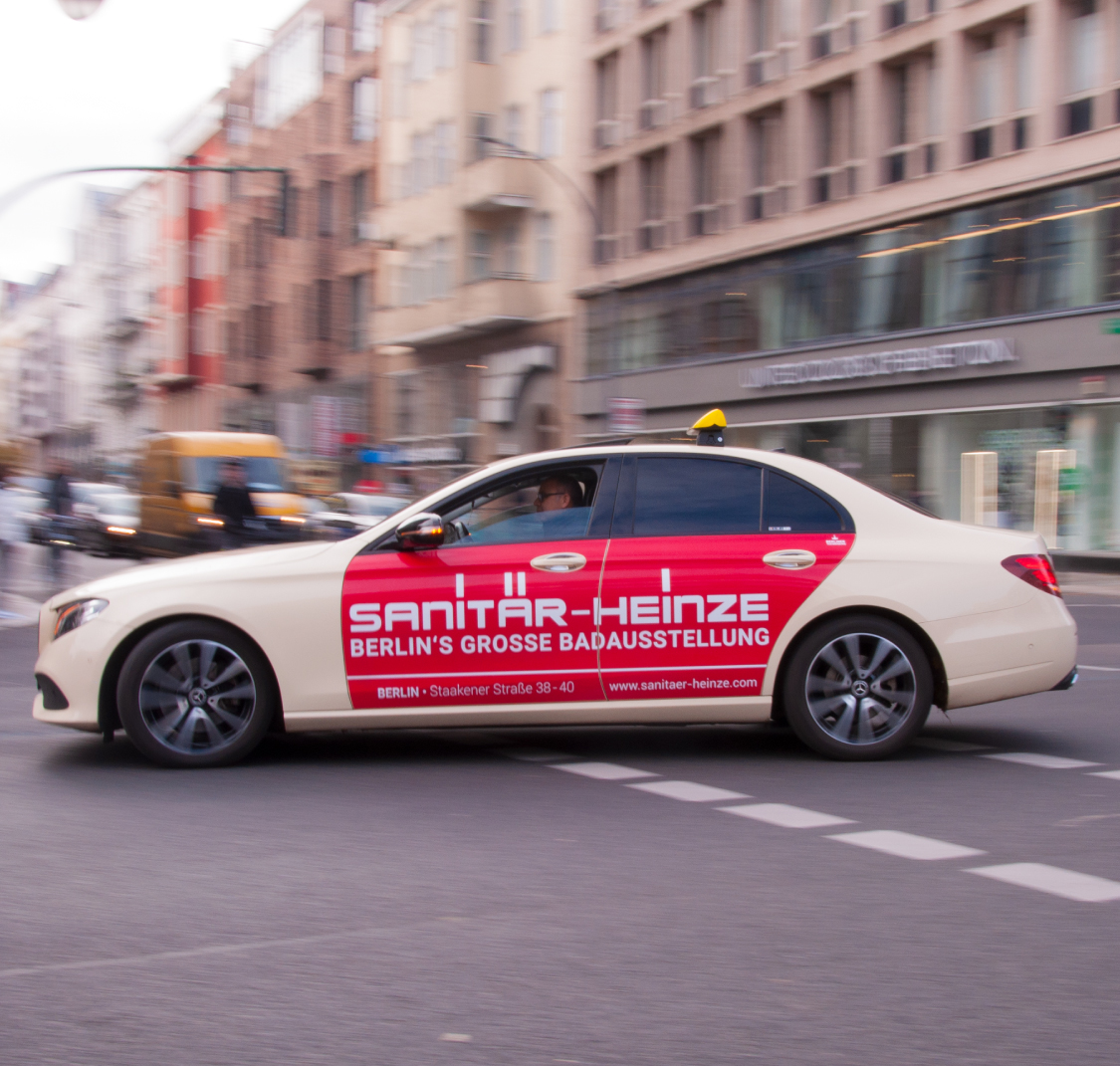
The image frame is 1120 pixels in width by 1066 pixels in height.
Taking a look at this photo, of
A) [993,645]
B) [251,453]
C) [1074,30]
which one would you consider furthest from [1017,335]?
[993,645]

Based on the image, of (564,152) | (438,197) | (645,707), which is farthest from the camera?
(438,197)

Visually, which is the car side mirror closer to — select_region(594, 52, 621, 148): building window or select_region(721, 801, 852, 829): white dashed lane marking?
select_region(721, 801, 852, 829): white dashed lane marking

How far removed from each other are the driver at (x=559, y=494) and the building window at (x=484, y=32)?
38368 mm

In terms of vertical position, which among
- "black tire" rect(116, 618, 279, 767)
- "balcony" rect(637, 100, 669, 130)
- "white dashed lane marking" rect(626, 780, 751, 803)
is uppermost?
"balcony" rect(637, 100, 669, 130)

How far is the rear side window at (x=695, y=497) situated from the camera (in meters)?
7.24

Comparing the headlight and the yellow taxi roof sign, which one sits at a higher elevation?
the yellow taxi roof sign

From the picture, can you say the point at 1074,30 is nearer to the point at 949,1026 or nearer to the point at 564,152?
the point at 564,152

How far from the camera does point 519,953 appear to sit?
416 centimetres

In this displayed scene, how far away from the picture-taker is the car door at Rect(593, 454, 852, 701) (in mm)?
7059

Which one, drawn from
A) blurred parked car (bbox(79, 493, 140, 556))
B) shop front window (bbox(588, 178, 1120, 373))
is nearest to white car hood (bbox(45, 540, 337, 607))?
blurred parked car (bbox(79, 493, 140, 556))

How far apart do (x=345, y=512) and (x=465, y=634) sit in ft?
68.8

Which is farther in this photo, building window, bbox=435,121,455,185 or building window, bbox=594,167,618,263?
building window, bbox=435,121,455,185

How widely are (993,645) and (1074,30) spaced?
21.5 meters

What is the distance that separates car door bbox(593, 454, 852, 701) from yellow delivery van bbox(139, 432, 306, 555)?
59.1ft
